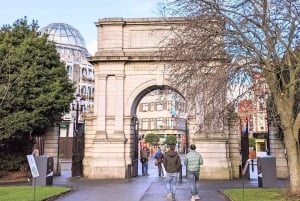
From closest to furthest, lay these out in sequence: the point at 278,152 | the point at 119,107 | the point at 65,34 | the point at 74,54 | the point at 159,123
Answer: the point at 278,152, the point at 119,107, the point at 65,34, the point at 74,54, the point at 159,123

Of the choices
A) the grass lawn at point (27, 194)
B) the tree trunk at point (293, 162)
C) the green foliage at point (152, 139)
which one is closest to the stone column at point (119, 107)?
the grass lawn at point (27, 194)

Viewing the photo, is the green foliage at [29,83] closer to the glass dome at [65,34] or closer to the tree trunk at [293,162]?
the tree trunk at [293,162]

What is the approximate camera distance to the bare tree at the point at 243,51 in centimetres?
1274

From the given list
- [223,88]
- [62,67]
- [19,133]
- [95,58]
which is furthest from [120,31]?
[223,88]

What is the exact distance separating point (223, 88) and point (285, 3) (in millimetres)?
3248

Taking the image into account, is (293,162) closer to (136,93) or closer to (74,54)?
(136,93)

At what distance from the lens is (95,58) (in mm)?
23219

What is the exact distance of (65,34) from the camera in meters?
74.2

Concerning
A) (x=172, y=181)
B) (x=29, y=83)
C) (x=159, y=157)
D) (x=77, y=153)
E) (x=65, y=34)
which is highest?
(x=65, y=34)

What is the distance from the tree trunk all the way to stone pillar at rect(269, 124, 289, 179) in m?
9.57

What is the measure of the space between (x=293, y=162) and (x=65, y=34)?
217 feet

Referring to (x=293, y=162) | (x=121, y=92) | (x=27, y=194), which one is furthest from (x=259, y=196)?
(x=121, y=92)

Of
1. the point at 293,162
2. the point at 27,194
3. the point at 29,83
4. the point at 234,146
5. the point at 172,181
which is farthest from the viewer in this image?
the point at 234,146

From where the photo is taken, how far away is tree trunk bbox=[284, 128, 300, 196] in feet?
42.0
